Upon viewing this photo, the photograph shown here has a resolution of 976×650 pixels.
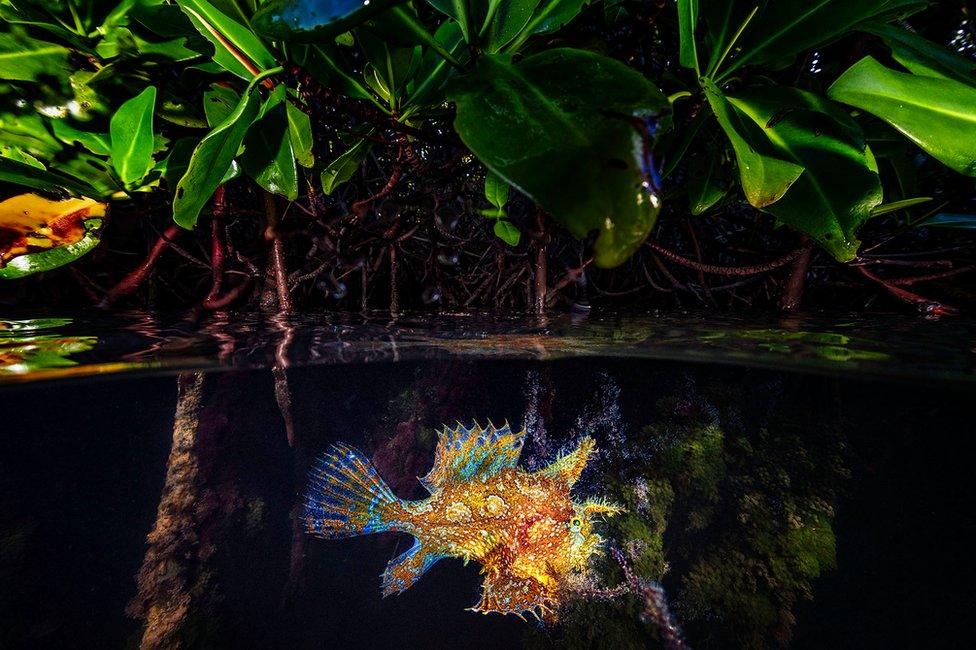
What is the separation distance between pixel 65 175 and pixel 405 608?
2820mm

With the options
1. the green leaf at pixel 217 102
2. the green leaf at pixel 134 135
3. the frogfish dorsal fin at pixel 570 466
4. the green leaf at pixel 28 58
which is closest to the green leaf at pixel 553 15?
the green leaf at pixel 217 102

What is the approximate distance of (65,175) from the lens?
3.99ft

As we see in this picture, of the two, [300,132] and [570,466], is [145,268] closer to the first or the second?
[300,132]

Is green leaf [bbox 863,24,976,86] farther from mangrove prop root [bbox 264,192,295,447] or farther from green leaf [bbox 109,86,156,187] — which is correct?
mangrove prop root [bbox 264,192,295,447]

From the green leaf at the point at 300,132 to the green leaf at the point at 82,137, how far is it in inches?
25.7

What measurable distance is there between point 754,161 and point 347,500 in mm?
2483

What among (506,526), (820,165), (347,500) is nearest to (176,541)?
(347,500)

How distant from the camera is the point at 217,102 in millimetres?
1116

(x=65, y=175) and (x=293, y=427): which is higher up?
(x=65, y=175)

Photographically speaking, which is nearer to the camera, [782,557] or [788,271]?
[788,271]

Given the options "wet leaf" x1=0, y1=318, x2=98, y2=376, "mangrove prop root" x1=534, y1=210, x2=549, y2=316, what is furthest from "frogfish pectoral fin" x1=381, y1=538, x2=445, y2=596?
"wet leaf" x1=0, y1=318, x2=98, y2=376

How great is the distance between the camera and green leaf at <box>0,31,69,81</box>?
0.98 meters

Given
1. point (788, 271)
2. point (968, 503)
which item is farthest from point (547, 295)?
point (968, 503)

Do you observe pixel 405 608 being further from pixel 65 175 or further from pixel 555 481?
pixel 65 175
